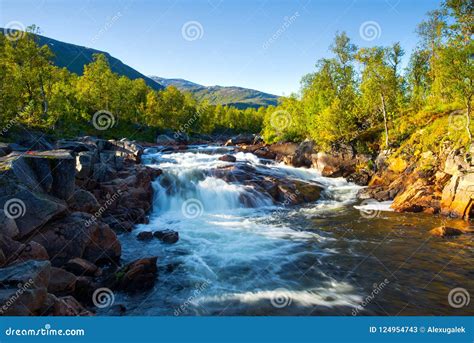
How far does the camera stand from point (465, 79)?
82.4ft

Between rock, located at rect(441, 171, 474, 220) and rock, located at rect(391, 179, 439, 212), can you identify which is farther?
rock, located at rect(391, 179, 439, 212)

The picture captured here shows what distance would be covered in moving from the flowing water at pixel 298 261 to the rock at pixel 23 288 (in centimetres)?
341

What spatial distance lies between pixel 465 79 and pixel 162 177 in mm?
28141

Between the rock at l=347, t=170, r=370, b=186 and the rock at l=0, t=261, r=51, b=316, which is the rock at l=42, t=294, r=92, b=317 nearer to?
the rock at l=0, t=261, r=51, b=316

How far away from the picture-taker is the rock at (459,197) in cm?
2141

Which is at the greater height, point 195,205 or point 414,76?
point 414,76

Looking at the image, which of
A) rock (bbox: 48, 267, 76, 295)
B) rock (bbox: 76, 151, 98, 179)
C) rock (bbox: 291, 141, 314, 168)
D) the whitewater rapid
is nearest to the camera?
rock (bbox: 48, 267, 76, 295)

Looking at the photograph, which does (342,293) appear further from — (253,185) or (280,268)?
(253,185)

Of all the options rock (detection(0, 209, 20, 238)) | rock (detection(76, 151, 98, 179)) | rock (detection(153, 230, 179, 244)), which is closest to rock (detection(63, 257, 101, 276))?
rock (detection(0, 209, 20, 238))

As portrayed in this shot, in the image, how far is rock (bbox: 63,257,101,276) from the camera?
43.8 ft

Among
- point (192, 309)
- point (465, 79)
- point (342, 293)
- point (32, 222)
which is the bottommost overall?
point (192, 309)

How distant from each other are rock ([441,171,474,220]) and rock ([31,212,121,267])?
22560mm

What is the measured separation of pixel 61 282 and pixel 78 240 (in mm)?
3513
